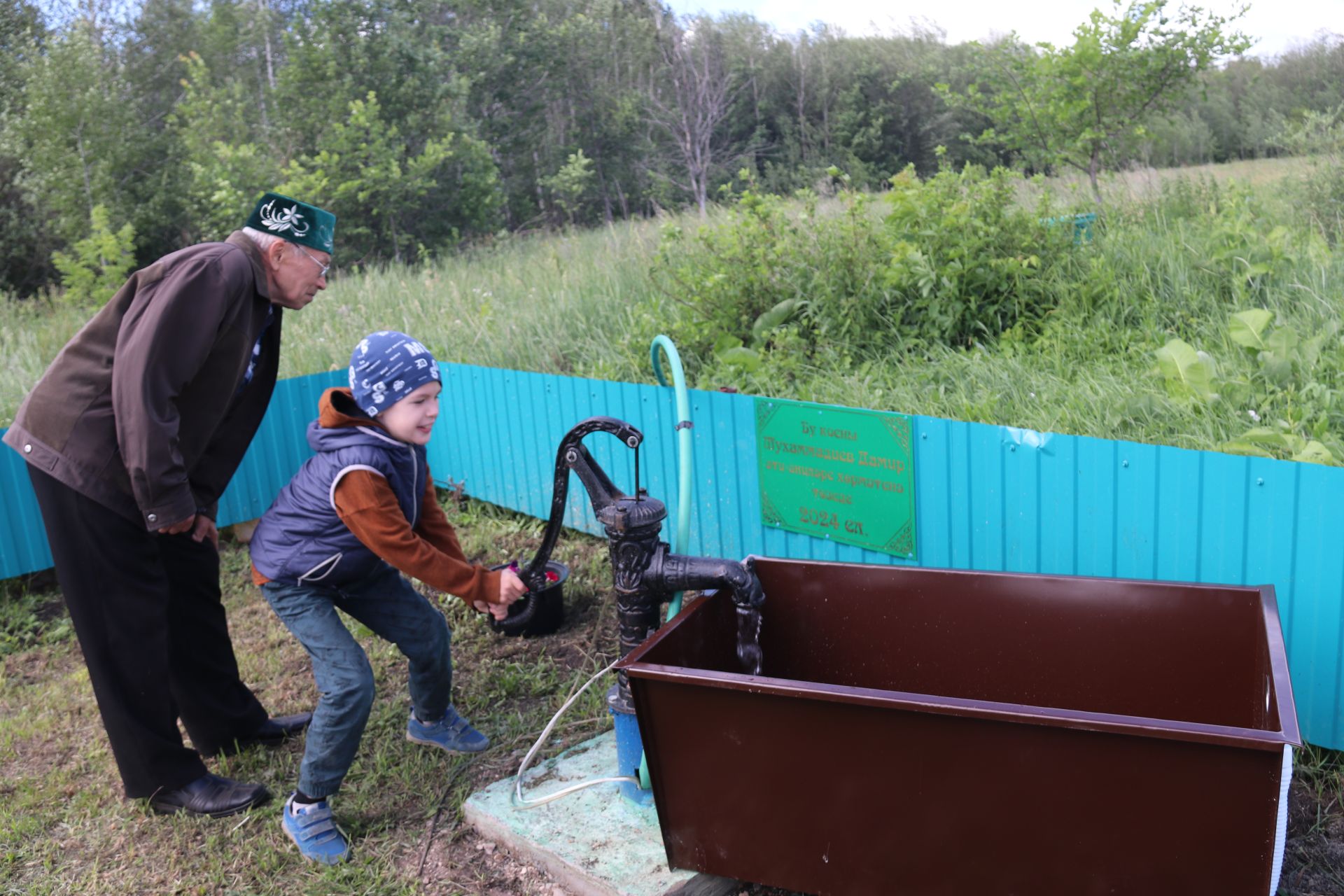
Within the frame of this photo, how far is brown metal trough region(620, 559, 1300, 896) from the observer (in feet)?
6.68

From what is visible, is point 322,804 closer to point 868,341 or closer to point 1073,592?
point 1073,592

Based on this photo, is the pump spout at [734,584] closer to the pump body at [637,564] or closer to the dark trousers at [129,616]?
the pump body at [637,564]

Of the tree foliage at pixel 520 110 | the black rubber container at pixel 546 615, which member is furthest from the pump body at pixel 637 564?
the tree foliage at pixel 520 110

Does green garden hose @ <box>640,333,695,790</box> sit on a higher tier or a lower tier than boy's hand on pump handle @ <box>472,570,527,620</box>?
higher

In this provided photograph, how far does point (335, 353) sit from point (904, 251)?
4.18 metres

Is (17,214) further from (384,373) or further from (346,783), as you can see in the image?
(384,373)

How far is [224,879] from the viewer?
307 cm

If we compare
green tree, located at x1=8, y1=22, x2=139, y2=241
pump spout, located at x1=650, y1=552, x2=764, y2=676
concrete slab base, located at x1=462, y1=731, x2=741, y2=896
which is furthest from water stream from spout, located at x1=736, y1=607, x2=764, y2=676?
green tree, located at x1=8, y1=22, x2=139, y2=241

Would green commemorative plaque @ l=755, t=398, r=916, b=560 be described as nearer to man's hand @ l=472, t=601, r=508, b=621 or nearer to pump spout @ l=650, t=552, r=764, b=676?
pump spout @ l=650, t=552, r=764, b=676

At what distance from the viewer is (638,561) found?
2.92 m

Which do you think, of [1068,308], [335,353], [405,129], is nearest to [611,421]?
[1068,308]

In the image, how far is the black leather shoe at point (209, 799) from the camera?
3363mm

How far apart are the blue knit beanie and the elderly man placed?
0.43m

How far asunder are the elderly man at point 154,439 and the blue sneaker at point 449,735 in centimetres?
55
